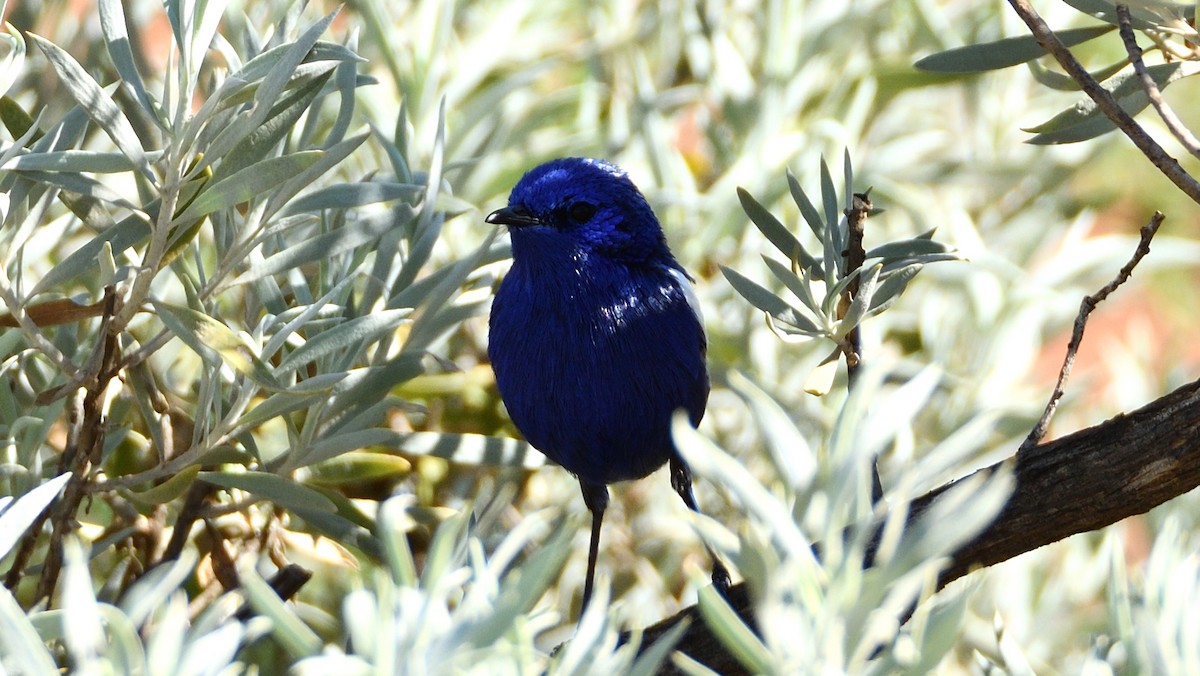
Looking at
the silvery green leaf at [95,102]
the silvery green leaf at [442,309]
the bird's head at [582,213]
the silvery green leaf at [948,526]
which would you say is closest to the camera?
the silvery green leaf at [948,526]

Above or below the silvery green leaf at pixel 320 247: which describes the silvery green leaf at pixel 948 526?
below

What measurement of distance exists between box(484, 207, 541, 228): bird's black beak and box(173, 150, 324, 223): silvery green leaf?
32.4 inches

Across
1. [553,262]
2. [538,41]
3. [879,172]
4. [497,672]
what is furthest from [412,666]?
[538,41]

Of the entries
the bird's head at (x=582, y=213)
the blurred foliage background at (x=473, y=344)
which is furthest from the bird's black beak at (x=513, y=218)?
the blurred foliage background at (x=473, y=344)

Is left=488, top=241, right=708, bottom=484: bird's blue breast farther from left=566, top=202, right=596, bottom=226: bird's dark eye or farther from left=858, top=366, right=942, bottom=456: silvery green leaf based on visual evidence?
left=858, top=366, right=942, bottom=456: silvery green leaf

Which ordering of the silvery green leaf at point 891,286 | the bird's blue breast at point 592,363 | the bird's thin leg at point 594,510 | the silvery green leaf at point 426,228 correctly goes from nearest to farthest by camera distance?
the silvery green leaf at point 891,286 → the silvery green leaf at point 426,228 → the bird's blue breast at point 592,363 → the bird's thin leg at point 594,510

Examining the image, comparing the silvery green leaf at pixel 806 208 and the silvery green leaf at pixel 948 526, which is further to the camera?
the silvery green leaf at pixel 806 208

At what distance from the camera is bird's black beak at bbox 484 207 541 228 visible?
2.25 metres

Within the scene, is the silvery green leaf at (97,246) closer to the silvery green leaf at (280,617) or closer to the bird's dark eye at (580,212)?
the silvery green leaf at (280,617)

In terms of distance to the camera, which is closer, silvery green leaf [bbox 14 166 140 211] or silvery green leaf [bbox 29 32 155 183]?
silvery green leaf [bbox 29 32 155 183]

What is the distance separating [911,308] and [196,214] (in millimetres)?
2025


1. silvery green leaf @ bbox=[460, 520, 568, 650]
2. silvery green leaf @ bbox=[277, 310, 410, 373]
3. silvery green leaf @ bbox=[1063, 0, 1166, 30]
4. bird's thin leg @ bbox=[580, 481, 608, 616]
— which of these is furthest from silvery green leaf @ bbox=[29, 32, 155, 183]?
bird's thin leg @ bbox=[580, 481, 608, 616]

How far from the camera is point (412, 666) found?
2.86ft

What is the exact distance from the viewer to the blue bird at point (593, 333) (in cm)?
217
